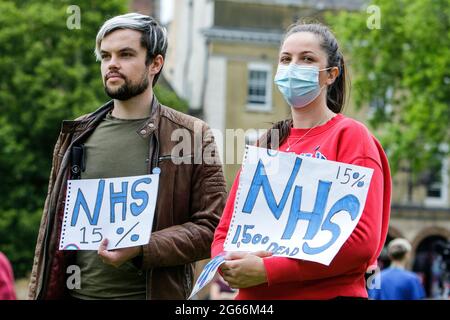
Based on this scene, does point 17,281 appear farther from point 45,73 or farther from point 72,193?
point 72,193

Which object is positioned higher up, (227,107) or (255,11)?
(255,11)

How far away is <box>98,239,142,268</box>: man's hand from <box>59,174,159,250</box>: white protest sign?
3 centimetres

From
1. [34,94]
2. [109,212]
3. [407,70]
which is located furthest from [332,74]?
[407,70]

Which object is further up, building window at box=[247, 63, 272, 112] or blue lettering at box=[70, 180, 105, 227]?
building window at box=[247, 63, 272, 112]

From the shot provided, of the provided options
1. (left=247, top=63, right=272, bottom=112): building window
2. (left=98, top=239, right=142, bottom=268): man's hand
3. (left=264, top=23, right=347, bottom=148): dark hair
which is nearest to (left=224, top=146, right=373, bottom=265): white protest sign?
(left=264, top=23, right=347, bottom=148): dark hair

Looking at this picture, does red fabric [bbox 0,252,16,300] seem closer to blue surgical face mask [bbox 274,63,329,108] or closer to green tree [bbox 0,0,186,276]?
blue surgical face mask [bbox 274,63,329,108]

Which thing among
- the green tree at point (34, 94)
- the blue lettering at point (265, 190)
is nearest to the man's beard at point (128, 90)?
the blue lettering at point (265, 190)

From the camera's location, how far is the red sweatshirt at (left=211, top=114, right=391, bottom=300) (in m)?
4.30

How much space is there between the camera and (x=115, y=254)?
194 inches

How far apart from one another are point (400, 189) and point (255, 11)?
29.1 ft

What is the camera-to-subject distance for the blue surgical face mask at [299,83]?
4727mm

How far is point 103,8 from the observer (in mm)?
31344
